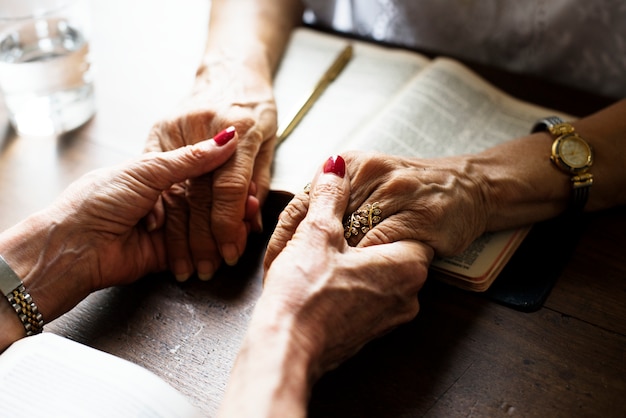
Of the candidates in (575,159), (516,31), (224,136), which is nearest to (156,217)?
(224,136)

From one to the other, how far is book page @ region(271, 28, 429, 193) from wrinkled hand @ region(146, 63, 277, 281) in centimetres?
5

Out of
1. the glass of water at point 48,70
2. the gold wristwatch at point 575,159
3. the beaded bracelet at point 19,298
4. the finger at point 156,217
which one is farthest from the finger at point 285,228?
the glass of water at point 48,70

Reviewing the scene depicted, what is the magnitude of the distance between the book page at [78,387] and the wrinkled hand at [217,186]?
256 mm

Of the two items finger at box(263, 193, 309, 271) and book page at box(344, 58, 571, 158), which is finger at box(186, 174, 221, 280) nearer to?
finger at box(263, 193, 309, 271)

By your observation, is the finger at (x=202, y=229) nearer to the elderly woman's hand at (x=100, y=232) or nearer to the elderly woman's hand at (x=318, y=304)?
the elderly woman's hand at (x=100, y=232)

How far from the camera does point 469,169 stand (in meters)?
1.12

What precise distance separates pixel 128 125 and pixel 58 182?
0.65 ft

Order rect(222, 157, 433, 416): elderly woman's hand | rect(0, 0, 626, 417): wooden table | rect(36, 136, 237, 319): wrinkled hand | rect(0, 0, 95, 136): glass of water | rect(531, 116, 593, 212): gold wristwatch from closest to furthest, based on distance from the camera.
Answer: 1. rect(222, 157, 433, 416): elderly woman's hand
2. rect(0, 0, 626, 417): wooden table
3. rect(36, 136, 237, 319): wrinkled hand
4. rect(531, 116, 593, 212): gold wristwatch
5. rect(0, 0, 95, 136): glass of water

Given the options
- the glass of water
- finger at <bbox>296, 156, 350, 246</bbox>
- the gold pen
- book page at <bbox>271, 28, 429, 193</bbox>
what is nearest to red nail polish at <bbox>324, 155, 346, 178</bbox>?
finger at <bbox>296, 156, 350, 246</bbox>

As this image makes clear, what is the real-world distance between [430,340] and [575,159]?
398 mm

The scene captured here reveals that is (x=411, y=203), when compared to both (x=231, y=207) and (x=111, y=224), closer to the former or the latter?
(x=231, y=207)

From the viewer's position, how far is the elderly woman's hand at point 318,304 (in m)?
0.77

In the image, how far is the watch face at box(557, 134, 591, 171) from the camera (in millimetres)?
1142

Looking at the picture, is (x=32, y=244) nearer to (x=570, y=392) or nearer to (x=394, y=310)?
(x=394, y=310)
